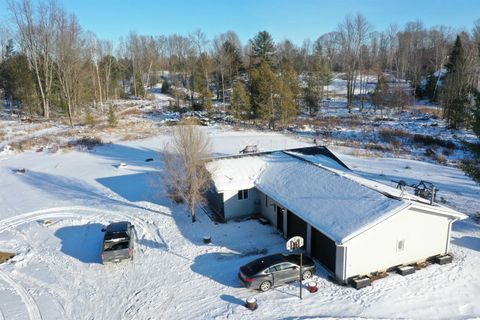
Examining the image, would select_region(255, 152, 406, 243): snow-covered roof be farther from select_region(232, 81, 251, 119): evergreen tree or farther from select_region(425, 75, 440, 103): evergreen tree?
select_region(425, 75, 440, 103): evergreen tree

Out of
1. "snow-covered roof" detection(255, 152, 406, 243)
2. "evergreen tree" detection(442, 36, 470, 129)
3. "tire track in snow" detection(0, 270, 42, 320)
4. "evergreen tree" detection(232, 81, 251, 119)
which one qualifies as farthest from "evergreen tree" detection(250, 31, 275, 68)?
"tire track in snow" detection(0, 270, 42, 320)

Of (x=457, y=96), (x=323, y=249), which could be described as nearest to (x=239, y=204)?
(x=323, y=249)

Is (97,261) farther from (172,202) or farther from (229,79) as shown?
(229,79)

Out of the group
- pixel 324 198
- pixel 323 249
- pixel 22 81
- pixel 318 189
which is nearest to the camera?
pixel 323 249

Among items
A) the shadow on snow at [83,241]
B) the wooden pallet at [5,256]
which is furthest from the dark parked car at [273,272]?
the wooden pallet at [5,256]

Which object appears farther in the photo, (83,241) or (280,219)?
(280,219)

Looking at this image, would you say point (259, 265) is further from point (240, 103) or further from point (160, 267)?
point (240, 103)
